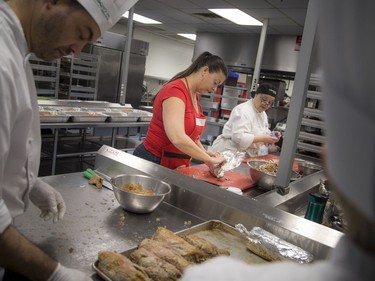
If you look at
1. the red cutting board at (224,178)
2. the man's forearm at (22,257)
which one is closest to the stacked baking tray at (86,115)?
the red cutting board at (224,178)

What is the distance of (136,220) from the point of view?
1.46 metres

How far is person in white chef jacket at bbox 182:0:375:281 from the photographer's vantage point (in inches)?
11.3

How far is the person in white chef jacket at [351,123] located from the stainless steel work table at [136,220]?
92 cm

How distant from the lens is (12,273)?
0.98 meters

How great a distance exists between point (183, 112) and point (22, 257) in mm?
1482

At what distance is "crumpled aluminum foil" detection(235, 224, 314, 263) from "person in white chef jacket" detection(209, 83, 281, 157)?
1844 mm

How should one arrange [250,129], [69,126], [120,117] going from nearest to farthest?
[250,129]
[69,126]
[120,117]

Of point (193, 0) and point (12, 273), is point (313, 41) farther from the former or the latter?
point (193, 0)

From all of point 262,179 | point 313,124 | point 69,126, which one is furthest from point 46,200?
point 69,126

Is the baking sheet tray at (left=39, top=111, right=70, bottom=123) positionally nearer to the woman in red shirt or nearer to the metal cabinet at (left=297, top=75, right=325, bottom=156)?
the woman in red shirt

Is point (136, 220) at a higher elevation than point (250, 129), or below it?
below

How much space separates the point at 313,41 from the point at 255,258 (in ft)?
3.34

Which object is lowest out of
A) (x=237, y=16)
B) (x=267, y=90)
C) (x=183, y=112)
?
(x=183, y=112)

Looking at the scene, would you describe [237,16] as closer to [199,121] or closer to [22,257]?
[199,121]
